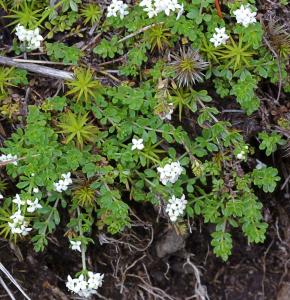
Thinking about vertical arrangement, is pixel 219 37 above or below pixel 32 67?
above

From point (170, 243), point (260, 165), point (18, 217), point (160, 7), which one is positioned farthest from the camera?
point (170, 243)

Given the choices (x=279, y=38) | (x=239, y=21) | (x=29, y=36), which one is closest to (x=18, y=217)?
(x=29, y=36)

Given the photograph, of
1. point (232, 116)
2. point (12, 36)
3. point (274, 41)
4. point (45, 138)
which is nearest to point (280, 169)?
point (232, 116)

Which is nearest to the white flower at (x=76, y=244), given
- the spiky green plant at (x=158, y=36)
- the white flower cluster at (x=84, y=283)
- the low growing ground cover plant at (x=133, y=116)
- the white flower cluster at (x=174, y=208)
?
the low growing ground cover plant at (x=133, y=116)

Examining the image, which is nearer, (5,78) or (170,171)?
(170,171)

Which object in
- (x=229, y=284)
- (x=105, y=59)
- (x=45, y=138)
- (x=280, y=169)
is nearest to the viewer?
(x=45, y=138)

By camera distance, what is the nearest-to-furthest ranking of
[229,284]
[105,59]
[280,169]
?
[105,59], [280,169], [229,284]

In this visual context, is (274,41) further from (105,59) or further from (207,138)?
(105,59)

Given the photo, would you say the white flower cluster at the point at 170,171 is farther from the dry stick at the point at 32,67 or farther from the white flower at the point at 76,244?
the dry stick at the point at 32,67

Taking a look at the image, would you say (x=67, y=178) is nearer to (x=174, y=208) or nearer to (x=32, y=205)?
(x=32, y=205)
